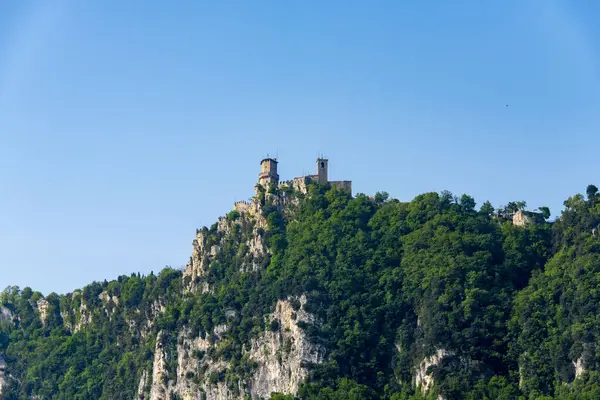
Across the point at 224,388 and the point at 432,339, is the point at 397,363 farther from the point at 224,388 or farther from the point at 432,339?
the point at 224,388

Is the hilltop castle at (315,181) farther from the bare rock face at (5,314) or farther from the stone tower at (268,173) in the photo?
the bare rock face at (5,314)

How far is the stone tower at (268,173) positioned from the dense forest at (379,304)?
1883mm

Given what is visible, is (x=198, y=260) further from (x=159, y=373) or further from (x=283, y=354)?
(x=283, y=354)

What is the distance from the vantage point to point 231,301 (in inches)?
5266

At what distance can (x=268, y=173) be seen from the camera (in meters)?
143

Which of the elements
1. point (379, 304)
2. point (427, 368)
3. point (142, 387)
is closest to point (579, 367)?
point (427, 368)

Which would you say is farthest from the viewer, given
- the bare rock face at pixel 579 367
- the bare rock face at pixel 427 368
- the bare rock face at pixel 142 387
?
the bare rock face at pixel 142 387

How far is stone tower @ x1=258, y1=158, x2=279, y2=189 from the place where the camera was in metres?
142

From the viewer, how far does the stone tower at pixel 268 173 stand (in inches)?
5605

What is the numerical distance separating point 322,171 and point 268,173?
18.6 ft

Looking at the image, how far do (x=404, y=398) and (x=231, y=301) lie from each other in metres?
22.3

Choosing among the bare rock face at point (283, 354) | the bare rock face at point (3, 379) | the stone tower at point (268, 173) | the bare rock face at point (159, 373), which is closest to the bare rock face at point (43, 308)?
the bare rock face at point (3, 379)

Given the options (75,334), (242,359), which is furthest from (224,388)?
(75,334)

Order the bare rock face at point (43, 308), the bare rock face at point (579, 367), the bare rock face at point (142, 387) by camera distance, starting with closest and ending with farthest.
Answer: the bare rock face at point (579, 367)
the bare rock face at point (142, 387)
the bare rock face at point (43, 308)
